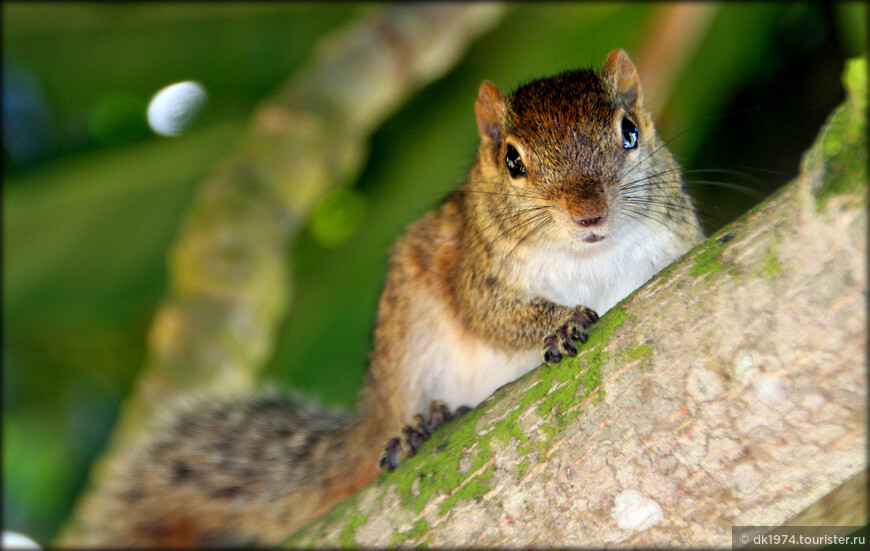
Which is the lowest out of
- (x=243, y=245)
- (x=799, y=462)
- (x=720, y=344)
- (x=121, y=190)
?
(x=799, y=462)

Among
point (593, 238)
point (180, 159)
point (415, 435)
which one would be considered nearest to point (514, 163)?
point (593, 238)

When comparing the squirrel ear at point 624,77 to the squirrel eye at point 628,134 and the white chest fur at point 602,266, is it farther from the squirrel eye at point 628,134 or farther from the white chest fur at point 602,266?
the white chest fur at point 602,266

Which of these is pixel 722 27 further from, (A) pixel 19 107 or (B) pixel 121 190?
(A) pixel 19 107

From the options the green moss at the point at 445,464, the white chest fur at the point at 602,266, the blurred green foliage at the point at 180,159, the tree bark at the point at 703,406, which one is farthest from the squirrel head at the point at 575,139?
the blurred green foliage at the point at 180,159

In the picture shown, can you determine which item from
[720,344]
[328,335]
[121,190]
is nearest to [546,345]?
[720,344]

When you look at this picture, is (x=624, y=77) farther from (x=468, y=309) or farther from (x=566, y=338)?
(x=566, y=338)

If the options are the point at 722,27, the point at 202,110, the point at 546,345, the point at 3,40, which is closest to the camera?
the point at 546,345

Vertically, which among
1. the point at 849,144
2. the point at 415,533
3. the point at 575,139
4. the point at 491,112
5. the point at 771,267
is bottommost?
the point at 415,533
